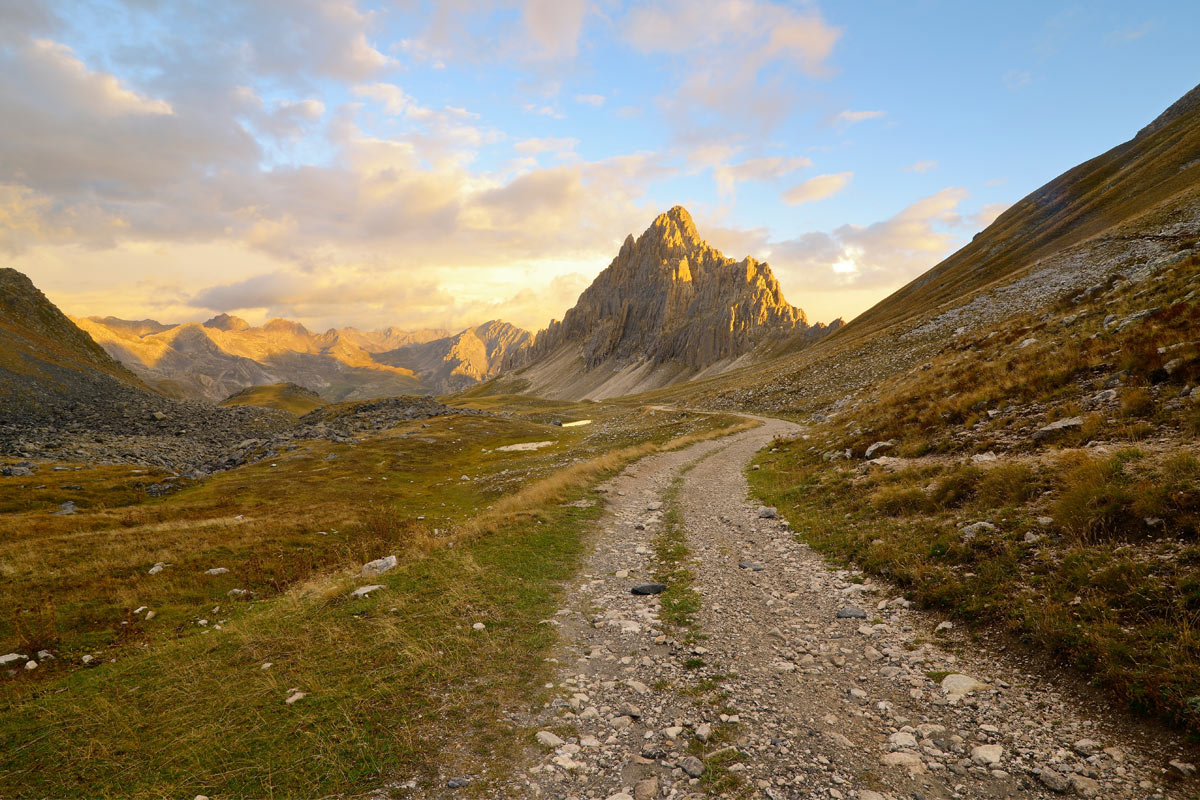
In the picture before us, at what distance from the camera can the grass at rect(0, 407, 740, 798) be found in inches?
277

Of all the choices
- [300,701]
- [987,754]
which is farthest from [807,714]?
[300,701]

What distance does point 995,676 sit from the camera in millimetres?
7891

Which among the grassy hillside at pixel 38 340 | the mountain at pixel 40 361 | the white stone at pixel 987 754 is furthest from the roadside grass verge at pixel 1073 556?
the grassy hillside at pixel 38 340

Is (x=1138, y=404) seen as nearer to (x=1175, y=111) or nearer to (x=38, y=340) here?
(x=38, y=340)

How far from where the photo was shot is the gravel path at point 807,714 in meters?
6.00

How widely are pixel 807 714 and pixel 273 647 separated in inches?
443

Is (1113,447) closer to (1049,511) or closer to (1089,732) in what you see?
(1049,511)

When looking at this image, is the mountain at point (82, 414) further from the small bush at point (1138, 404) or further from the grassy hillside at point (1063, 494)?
the small bush at point (1138, 404)

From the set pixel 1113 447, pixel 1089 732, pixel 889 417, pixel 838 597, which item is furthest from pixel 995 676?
pixel 889 417

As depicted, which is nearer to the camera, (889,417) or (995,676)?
(995,676)

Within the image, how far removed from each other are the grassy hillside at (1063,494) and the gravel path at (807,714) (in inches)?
37.9

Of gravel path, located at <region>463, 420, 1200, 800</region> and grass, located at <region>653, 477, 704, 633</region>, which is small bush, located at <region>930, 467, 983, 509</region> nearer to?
gravel path, located at <region>463, 420, 1200, 800</region>

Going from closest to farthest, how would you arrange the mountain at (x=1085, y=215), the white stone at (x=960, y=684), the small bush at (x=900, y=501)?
the white stone at (x=960, y=684), the small bush at (x=900, y=501), the mountain at (x=1085, y=215)

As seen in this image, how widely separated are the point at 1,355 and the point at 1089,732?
5405 inches
